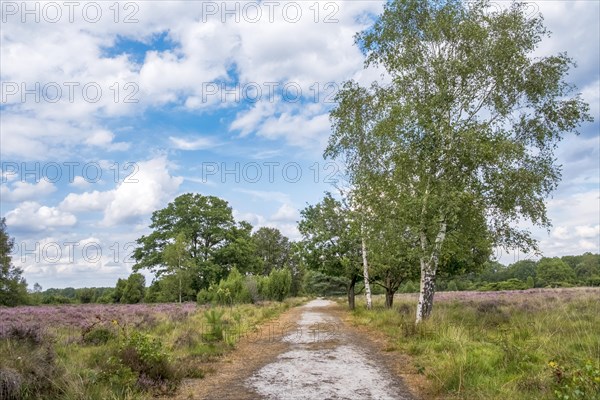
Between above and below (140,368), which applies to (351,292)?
below

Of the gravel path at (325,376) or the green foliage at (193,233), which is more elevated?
the green foliage at (193,233)

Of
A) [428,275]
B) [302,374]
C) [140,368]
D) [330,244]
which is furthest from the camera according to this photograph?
[330,244]

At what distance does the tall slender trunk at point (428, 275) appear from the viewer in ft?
48.3

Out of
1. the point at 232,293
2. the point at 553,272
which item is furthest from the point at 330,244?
the point at 553,272

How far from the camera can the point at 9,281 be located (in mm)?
38156

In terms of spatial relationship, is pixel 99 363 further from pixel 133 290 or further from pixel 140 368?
pixel 133 290

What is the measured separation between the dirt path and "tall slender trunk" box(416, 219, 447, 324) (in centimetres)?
242

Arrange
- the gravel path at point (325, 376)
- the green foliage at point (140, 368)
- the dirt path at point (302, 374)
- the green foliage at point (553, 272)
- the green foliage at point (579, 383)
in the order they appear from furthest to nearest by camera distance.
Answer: the green foliage at point (553, 272)
the dirt path at point (302, 374)
the gravel path at point (325, 376)
the green foliage at point (140, 368)
the green foliage at point (579, 383)

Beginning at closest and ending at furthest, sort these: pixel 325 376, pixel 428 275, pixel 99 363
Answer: pixel 99 363, pixel 325 376, pixel 428 275

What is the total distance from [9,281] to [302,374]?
39069 millimetres

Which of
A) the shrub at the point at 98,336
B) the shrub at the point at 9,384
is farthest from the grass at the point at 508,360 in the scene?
the shrub at the point at 98,336

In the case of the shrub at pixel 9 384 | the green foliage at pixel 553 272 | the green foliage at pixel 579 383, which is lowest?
the green foliage at pixel 553 272

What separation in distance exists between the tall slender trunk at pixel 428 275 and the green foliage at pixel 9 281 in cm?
3728

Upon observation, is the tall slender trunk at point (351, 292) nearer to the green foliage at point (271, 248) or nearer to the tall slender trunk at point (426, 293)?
the tall slender trunk at point (426, 293)
